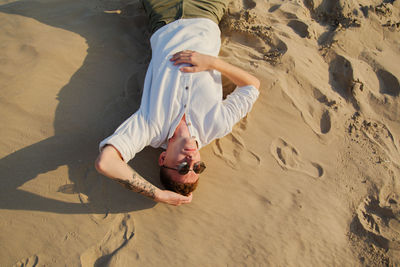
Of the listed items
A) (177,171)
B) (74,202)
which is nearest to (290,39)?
(177,171)

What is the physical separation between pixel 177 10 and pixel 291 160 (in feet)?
6.98

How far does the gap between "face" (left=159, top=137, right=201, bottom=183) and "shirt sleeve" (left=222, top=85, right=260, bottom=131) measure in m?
0.44

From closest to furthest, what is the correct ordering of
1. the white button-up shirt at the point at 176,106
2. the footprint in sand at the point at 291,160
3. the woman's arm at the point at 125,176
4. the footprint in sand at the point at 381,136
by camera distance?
1. the woman's arm at the point at 125,176
2. the white button-up shirt at the point at 176,106
3. the footprint in sand at the point at 291,160
4. the footprint in sand at the point at 381,136

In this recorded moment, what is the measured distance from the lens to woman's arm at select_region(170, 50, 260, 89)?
2.57 metres

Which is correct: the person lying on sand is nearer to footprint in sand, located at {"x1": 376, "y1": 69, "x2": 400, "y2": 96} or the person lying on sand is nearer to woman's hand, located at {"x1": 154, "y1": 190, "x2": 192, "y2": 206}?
woman's hand, located at {"x1": 154, "y1": 190, "x2": 192, "y2": 206}

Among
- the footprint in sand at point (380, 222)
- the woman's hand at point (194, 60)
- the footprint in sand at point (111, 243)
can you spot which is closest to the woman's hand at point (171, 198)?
the footprint in sand at point (111, 243)

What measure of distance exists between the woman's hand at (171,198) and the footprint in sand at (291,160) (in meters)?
1.01

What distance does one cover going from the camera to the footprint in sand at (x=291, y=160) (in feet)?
8.63

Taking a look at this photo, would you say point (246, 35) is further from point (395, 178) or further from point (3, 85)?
point (3, 85)

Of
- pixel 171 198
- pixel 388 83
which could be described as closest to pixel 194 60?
pixel 171 198

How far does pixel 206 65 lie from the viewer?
262cm

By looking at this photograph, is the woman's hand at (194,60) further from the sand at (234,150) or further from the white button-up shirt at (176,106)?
the sand at (234,150)

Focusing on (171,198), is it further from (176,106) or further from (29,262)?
(29,262)

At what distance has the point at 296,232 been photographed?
7.61 feet
